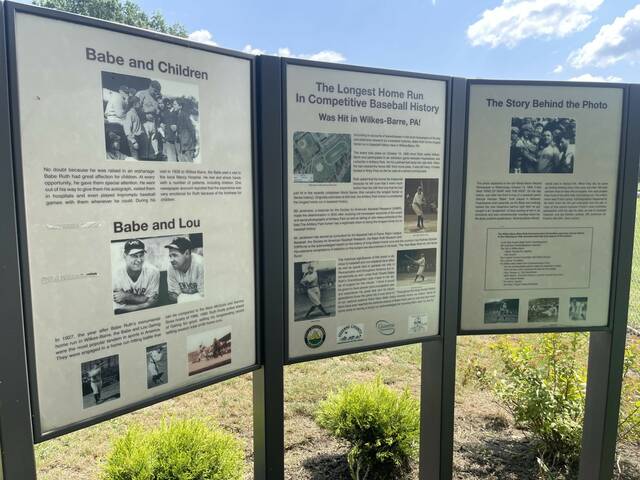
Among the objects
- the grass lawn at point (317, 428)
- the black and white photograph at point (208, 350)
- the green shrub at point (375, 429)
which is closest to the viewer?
the black and white photograph at point (208, 350)

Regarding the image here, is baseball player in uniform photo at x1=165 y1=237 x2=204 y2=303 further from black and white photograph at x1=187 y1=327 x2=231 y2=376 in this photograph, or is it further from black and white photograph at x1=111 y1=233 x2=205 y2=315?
black and white photograph at x1=187 y1=327 x2=231 y2=376

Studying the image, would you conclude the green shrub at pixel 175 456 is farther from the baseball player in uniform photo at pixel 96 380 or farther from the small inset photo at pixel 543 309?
the small inset photo at pixel 543 309

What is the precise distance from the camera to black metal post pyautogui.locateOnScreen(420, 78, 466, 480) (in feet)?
8.82

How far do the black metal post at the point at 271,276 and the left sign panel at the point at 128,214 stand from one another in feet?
0.23

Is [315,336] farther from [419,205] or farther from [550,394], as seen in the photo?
[550,394]

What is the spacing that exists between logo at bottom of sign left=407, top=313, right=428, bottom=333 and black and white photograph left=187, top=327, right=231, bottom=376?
106 cm

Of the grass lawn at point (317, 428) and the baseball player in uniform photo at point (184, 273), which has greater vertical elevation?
the baseball player in uniform photo at point (184, 273)

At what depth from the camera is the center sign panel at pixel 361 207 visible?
234 centimetres

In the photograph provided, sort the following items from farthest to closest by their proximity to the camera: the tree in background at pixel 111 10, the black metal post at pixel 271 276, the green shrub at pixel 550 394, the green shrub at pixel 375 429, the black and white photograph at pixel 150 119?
1. the tree in background at pixel 111 10
2. the green shrub at pixel 550 394
3. the green shrub at pixel 375 429
4. the black metal post at pixel 271 276
5. the black and white photograph at pixel 150 119

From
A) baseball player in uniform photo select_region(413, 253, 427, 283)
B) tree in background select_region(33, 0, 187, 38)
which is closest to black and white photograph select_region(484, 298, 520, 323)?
baseball player in uniform photo select_region(413, 253, 427, 283)

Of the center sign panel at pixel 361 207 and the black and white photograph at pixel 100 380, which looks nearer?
the black and white photograph at pixel 100 380

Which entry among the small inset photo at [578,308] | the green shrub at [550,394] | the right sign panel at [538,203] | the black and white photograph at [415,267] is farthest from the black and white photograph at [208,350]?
the green shrub at [550,394]

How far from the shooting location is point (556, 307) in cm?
296

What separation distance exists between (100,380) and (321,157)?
135 cm
